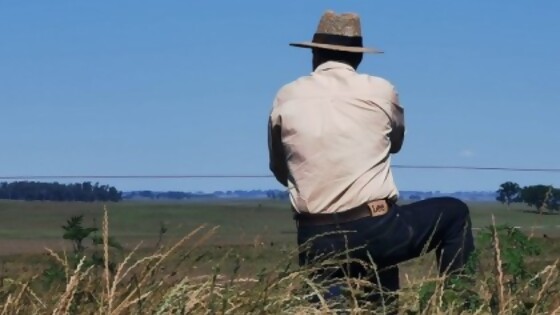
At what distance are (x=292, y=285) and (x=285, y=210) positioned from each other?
256 inches

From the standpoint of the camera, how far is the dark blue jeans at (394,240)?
6465 millimetres

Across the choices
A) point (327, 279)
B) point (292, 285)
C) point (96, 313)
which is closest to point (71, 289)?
point (96, 313)

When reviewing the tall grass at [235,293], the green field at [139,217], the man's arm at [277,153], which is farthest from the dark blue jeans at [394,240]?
the green field at [139,217]

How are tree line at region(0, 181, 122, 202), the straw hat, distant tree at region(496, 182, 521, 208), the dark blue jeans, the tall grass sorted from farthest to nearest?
tree line at region(0, 181, 122, 202), distant tree at region(496, 182, 521, 208), the straw hat, the dark blue jeans, the tall grass

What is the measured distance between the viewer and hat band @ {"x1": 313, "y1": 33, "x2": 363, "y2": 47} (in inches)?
274

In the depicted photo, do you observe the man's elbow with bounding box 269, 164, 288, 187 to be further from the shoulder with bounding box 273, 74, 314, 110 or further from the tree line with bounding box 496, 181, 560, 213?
the tree line with bounding box 496, 181, 560, 213

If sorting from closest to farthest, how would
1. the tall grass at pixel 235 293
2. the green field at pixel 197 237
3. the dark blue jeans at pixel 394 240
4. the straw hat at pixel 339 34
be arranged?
1. the tall grass at pixel 235 293
2. the green field at pixel 197 237
3. the dark blue jeans at pixel 394 240
4. the straw hat at pixel 339 34

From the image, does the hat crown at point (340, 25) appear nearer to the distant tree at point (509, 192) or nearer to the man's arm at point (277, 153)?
the man's arm at point (277, 153)

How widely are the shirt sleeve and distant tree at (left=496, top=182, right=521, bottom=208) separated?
4.24m

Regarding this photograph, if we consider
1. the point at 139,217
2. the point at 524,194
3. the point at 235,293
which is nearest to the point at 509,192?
the point at 524,194

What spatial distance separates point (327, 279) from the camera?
21.0 ft

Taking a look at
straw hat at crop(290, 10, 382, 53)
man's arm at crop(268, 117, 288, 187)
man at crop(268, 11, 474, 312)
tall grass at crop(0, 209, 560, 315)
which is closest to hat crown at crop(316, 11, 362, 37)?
straw hat at crop(290, 10, 382, 53)

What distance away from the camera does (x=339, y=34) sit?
22.9ft

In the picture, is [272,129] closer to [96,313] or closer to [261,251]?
[261,251]
